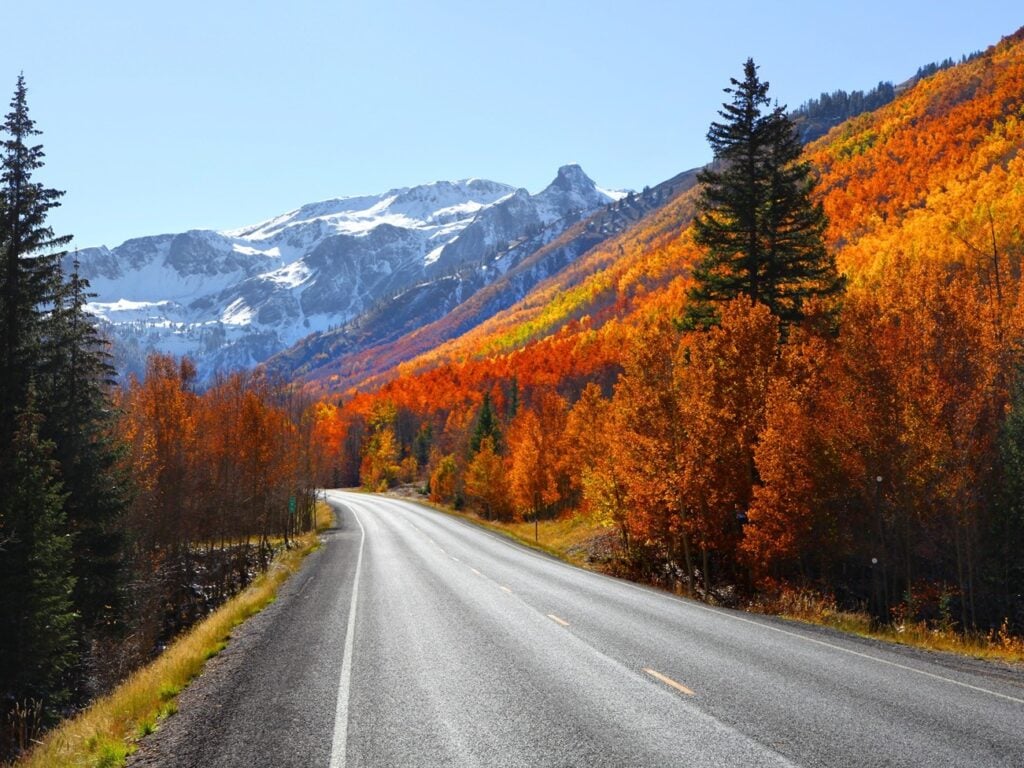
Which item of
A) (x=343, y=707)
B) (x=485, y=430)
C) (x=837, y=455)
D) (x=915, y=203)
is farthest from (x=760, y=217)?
(x=915, y=203)

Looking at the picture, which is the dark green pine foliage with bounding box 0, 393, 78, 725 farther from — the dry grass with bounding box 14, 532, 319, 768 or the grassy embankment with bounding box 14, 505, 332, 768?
the dry grass with bounding box 14, 532, 319, 768

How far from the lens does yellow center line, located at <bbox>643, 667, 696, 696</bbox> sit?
9.07 meters

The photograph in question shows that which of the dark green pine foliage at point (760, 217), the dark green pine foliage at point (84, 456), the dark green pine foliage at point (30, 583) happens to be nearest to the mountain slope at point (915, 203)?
the dark green pine foliage at point (760, 217)

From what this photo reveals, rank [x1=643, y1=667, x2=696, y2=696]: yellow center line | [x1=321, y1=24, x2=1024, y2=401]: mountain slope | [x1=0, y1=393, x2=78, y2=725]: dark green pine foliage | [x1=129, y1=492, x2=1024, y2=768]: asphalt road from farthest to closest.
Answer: [x1=321, y1=24, x2=1024, y2=401]: mountain slope
[x1=0, y1=393, x2=78, y2=725]: dark green pine foliage
[x1=643, y1=667, x2=696, y2=696]: yellow center line
[x1=129, y1=492, x2=1024, y2=768]: asphalt road

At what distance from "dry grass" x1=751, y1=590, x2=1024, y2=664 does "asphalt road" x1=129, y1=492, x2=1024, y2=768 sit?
150 centimetres

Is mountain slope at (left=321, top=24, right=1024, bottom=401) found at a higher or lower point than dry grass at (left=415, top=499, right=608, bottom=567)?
higher

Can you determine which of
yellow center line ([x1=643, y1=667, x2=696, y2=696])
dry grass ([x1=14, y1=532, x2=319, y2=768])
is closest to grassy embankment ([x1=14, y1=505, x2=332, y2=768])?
dry grass ([x1=14, y1=532, x2=319, y2=768])

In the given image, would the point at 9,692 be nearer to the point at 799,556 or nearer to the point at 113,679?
the point at 113,679

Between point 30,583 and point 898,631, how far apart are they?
72.7 feet

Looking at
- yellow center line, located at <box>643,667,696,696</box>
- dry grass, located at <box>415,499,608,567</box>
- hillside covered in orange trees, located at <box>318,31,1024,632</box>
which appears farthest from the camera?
dry grass, located at <box>415,499,608,567</box>

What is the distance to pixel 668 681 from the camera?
9.59 meters

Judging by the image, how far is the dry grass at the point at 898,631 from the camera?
1378 centimetres

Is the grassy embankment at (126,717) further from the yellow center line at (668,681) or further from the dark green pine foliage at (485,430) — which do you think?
the dark green pine foliage at (485,430)

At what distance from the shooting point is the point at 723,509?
971 inches
